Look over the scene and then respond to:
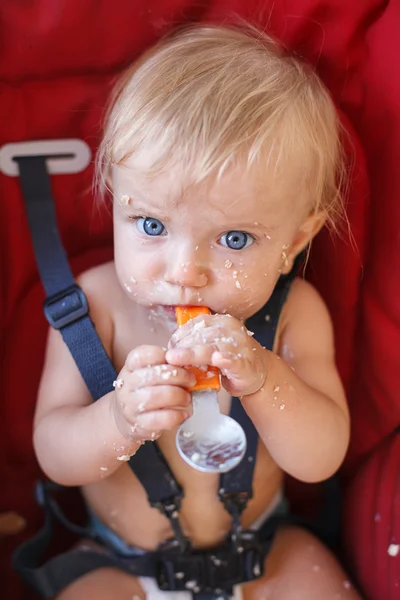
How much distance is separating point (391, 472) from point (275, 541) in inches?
8.2

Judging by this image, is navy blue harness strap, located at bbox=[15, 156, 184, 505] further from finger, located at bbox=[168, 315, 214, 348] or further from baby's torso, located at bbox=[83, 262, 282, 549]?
finger, located at bbox=[168, 315, 214, 348]

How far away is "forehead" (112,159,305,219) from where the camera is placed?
0.86 meters

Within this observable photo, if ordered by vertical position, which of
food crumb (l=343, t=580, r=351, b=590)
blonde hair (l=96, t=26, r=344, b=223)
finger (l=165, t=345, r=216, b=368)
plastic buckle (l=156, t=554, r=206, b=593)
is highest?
blonde hair (l=96, t=26, r=344, b=223)

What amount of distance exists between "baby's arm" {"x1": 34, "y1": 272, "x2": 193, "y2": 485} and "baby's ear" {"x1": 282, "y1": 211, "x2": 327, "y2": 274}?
260mm

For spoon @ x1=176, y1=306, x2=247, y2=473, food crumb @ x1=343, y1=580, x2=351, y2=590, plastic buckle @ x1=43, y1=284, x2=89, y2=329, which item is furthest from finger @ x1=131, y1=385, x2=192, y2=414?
food crumb @ x1=343, y1=580, x2=351, y2=590

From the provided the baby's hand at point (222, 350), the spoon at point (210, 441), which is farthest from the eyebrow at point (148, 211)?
the spoon at point (210, 441)

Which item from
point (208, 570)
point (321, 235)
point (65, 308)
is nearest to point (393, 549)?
point (208, 570)

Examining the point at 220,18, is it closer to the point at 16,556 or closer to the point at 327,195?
the point at 327,195

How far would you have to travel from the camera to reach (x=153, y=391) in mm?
808

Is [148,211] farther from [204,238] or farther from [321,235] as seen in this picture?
[321,235]

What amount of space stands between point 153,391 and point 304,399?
0.25 metres

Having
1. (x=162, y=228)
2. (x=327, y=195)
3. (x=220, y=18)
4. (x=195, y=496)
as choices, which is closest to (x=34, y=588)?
(x=195, y=496)

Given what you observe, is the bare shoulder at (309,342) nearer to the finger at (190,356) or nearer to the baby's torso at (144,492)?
the baby's torso at (144,492)

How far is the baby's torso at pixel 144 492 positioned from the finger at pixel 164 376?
21 cm
